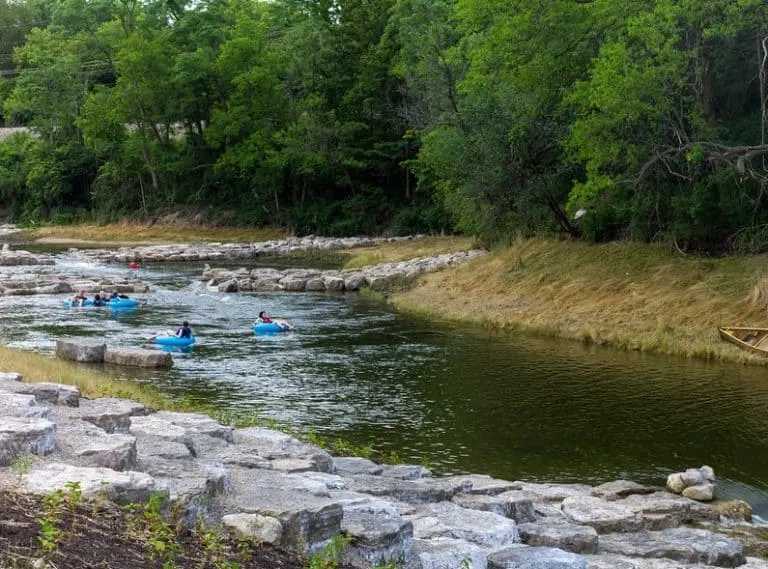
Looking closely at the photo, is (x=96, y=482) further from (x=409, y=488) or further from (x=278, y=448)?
(x=278, y=448)

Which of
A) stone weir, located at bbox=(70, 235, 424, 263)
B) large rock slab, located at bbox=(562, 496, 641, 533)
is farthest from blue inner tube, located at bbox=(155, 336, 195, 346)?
stone weir, located at bbox=(70, 235, 424, 263)

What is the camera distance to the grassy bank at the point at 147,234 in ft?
212

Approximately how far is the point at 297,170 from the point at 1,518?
60624mm

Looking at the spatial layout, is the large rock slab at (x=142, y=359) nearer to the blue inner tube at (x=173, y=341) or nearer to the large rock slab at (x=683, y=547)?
the blue inner tube at (x=173, y=341)

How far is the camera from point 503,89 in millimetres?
32844

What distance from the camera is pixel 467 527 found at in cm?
889

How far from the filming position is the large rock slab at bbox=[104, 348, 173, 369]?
22.1 m

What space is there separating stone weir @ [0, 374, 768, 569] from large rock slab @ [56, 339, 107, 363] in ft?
29.8

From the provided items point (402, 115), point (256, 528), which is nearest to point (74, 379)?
point (256, 528)

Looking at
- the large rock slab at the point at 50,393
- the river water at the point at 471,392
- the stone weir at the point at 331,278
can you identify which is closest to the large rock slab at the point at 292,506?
the large rock slab at the point at 50,393

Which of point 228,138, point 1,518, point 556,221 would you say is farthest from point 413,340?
point 228,138

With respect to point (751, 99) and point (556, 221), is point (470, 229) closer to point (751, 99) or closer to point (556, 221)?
point (556, 221)

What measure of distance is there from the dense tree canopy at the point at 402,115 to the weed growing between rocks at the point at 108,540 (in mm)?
20794

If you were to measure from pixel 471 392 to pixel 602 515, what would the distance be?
29.4 feet
